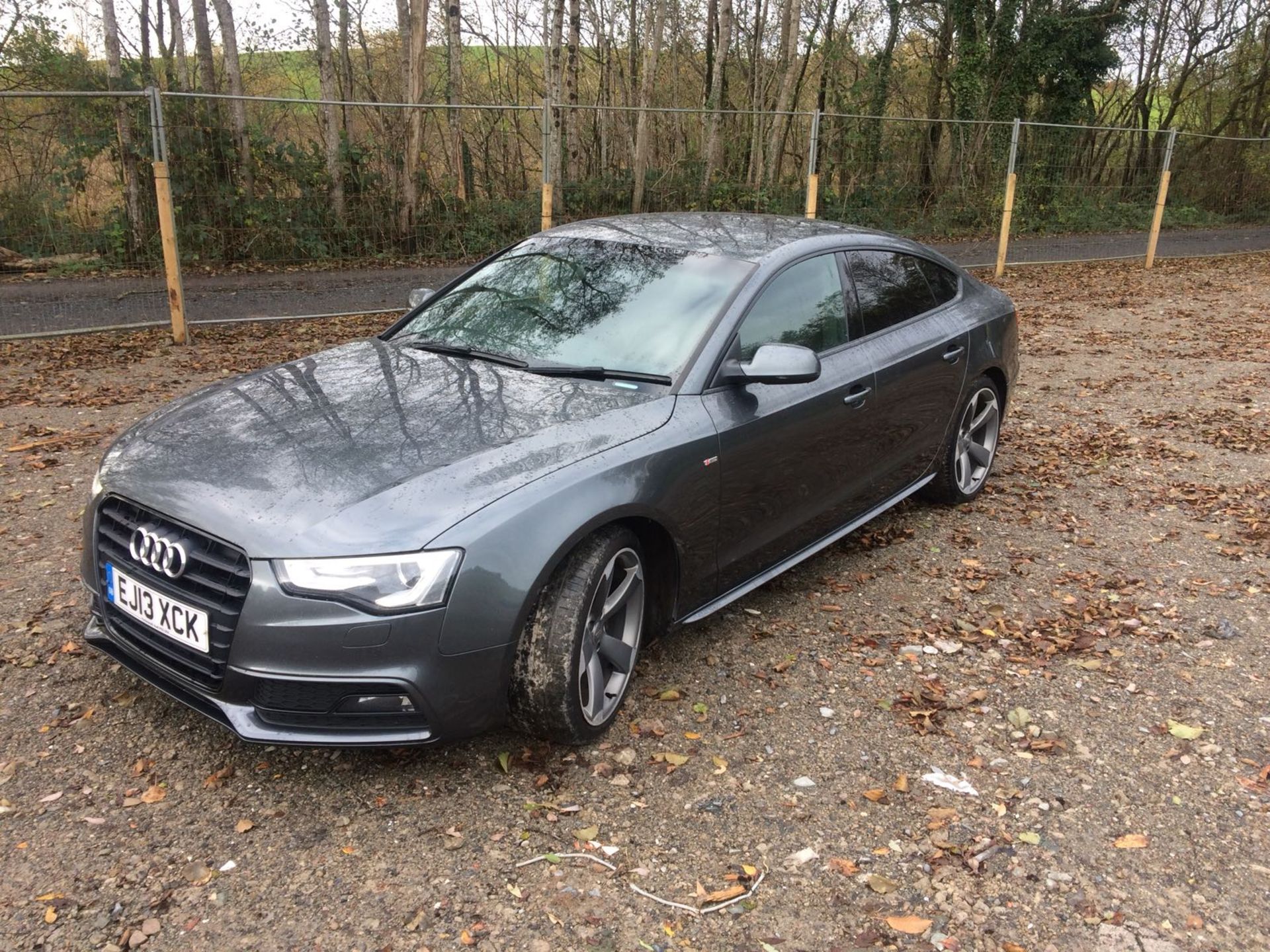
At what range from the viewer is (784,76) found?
741 inches

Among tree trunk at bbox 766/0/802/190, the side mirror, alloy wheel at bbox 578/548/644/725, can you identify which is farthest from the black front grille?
tree trunk at bbox 766/0/802/190

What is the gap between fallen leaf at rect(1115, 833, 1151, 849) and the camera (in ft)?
9.25

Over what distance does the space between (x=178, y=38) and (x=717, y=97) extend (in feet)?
35.8

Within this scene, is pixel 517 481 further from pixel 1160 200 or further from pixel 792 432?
pixel 1160 200

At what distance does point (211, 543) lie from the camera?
2.71 m

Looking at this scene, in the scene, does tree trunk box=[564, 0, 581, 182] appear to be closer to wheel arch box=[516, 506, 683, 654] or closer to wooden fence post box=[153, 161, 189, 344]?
wooden fence post box=[153, 161, 189, 344]

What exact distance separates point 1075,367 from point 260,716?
8607 mm

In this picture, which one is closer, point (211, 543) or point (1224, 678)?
point (211, 543)

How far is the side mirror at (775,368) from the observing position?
138 inches

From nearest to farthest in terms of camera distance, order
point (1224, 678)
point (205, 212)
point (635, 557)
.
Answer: point (635, 557) < point (1224, 678) < point (205, 212)

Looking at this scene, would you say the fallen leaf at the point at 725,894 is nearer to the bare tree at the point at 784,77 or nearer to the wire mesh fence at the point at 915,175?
the bare tree at the point at 784,77

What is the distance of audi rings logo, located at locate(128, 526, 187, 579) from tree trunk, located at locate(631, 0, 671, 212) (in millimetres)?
10137

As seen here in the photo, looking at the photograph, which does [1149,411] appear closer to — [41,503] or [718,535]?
[718,535]

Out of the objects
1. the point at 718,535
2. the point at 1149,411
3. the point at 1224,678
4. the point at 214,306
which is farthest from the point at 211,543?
the point at 214,306
